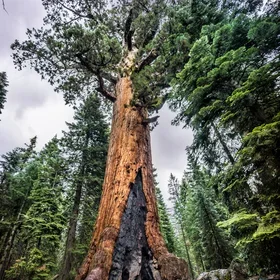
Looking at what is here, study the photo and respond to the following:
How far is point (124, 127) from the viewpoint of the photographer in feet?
13.2

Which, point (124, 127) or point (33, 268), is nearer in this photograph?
point (124, 127)

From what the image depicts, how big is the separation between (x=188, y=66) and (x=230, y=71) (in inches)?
32.8

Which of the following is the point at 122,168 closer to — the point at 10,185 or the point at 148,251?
the point at 148,251

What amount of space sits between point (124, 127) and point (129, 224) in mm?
1933

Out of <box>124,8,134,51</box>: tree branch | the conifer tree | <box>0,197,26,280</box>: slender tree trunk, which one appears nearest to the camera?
<box>124,8,134,51</box>: tree branch

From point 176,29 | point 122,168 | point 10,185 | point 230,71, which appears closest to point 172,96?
point 230,71

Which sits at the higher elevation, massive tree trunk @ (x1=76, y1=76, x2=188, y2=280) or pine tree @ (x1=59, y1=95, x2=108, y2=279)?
pine tree @ (x1=59, y1=95, x2=108, y2=279)

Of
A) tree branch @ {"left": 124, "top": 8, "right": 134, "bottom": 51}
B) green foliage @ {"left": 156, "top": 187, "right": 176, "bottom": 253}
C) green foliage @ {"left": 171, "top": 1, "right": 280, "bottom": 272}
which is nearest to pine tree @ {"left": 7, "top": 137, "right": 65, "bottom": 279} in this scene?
tree branch @ {"left": 124, "top": 8, "right": 134, "bottom": 51}

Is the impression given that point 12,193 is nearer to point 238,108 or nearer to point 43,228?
point 43,228

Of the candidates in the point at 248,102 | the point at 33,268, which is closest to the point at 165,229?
the point at 33,268

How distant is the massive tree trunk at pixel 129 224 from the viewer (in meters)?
2.28

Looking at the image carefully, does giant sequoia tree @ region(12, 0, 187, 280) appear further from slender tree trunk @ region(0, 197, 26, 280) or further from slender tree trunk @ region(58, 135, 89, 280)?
slender tree trunk @ region(0, 197, 26, 280)

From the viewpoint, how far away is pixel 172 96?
478 cm

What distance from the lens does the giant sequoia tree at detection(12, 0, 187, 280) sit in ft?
7.78
